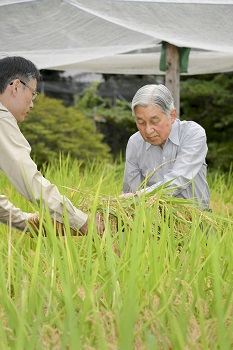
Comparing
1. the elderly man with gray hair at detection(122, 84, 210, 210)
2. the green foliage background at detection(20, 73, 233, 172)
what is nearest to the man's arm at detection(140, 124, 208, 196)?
the elderly man with gray hair at detection(122, 84, 210, 210)

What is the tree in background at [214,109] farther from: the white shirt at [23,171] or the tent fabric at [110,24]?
the white shirt at [23,171]

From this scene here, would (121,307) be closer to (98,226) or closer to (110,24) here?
(98,226)

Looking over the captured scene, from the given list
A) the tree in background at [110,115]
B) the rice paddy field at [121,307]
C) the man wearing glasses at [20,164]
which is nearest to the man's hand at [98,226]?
the man wearing glasses at [20,164]

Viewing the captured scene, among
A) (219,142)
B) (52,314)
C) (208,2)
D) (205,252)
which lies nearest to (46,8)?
(208,2)

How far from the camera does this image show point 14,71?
7.45ft

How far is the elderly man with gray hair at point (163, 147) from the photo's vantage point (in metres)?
2.61

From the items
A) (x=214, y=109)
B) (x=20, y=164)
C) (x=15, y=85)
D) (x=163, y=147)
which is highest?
(x=15, y=85)

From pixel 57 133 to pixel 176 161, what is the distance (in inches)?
283

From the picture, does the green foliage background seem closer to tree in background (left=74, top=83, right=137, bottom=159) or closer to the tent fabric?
tree in background (left=74, top=83, right=137, bottom=159)

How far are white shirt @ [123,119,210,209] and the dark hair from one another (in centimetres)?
63

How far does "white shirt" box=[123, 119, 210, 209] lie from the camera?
2.62m

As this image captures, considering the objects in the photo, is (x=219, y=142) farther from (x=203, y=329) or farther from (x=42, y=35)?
(x=203, y=329)

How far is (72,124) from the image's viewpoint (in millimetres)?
9719

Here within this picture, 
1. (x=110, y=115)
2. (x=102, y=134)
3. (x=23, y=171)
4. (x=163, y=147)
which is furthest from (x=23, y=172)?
(x=110, y=115)
